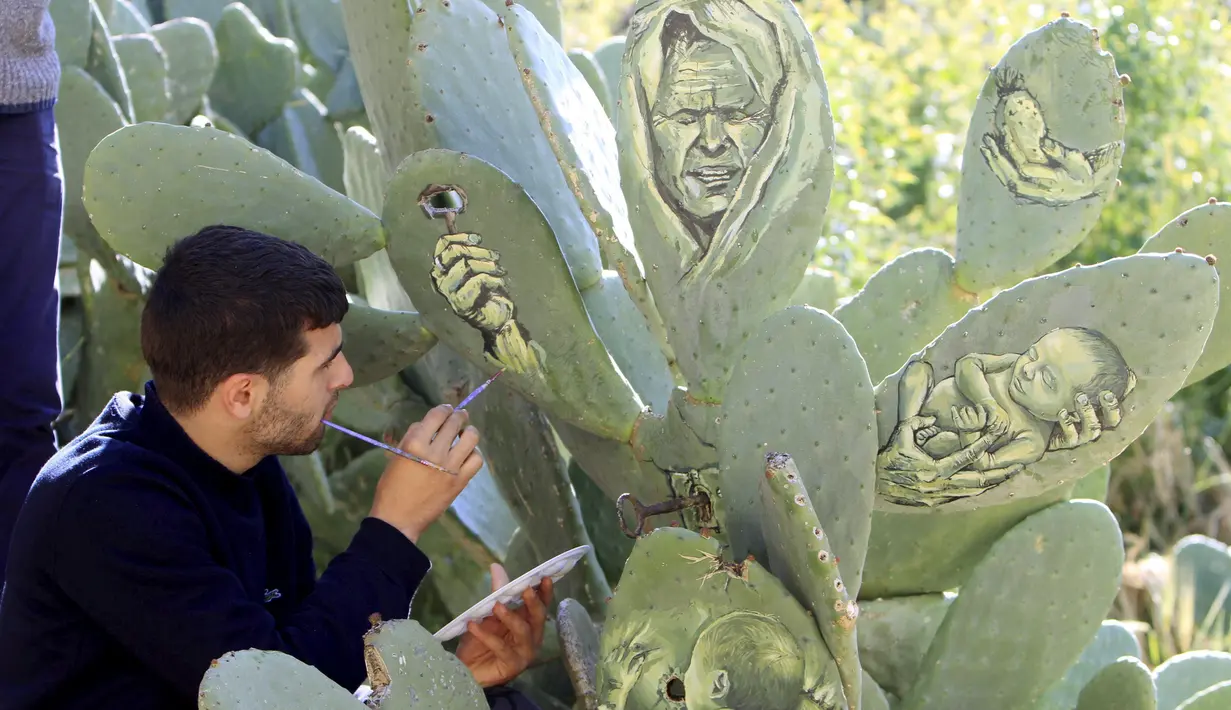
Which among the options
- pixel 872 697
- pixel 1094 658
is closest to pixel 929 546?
pixel 872 697

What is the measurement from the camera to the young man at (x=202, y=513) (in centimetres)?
151

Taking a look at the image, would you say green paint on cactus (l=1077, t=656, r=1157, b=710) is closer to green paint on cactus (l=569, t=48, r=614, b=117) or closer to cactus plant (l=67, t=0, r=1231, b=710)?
cactus plant (l=67, t=0, r=1231, b=710)

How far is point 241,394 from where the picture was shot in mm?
1636

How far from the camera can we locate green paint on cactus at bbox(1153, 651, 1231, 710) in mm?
2273

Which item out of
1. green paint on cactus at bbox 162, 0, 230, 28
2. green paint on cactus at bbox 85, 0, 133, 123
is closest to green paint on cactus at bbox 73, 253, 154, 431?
green paint on cactus at bbox 85, 0, 133, 123

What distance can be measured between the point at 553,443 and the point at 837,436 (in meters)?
0.81

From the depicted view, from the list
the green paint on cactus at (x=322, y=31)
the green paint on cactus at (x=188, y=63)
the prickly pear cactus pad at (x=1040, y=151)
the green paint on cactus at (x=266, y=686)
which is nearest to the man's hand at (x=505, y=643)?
the green paint on cactus at (x=266, y=686)

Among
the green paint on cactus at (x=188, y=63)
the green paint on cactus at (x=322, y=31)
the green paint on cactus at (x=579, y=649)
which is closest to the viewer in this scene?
the green paint on cactus at (x=579, y=649)

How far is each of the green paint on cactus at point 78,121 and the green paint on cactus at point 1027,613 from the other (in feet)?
5.39

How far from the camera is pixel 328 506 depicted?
8.17 feet

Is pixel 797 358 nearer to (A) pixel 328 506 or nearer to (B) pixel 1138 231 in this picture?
(A) pixel 328 506

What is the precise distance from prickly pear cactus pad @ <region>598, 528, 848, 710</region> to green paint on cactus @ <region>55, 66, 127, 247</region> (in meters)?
1.44

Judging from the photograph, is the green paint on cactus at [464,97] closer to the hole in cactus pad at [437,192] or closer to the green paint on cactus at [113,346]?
the hole in cactus pad at [437,192]

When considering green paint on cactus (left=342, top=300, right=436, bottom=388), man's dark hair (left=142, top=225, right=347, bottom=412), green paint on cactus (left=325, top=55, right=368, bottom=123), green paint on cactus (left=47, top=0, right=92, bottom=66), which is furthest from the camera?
green paint on cactus (left=325, top=55, right=368, bottom=123)
